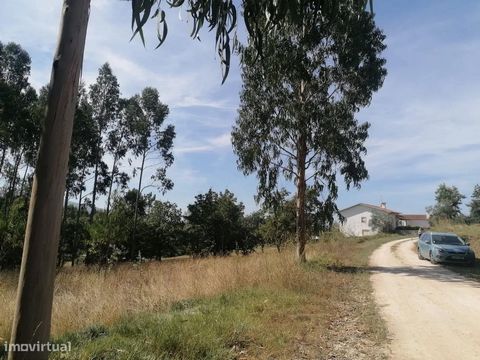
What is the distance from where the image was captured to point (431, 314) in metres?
9.13

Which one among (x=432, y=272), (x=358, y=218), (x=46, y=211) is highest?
(x=358, y=218)

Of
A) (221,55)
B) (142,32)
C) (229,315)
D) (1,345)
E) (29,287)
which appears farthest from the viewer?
(229,315)

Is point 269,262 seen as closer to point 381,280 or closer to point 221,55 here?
point 381,280

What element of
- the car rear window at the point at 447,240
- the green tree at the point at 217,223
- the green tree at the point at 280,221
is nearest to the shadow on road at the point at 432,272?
the car rear window at the point at 447,240

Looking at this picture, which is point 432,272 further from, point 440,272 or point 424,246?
point 424,246

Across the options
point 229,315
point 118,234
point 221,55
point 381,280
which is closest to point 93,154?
point 118,234

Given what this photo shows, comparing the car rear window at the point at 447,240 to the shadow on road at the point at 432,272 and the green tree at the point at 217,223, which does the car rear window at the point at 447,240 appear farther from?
the green tree at the point at 217,223

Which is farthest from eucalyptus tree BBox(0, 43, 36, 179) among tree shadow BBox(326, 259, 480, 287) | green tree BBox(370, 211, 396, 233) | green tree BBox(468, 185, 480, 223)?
green tree BBox(468, 185, 480, 223)

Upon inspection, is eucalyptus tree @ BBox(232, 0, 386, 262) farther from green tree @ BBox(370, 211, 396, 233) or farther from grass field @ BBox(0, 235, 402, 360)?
green tree @ BBox(370, 211, 396, 233)

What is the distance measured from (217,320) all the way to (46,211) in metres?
4.84

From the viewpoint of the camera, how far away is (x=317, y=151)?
20.4 m

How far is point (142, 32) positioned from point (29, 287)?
2288mm

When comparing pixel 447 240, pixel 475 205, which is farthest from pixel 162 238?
pixel 475 205

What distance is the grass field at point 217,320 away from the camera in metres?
5.52
